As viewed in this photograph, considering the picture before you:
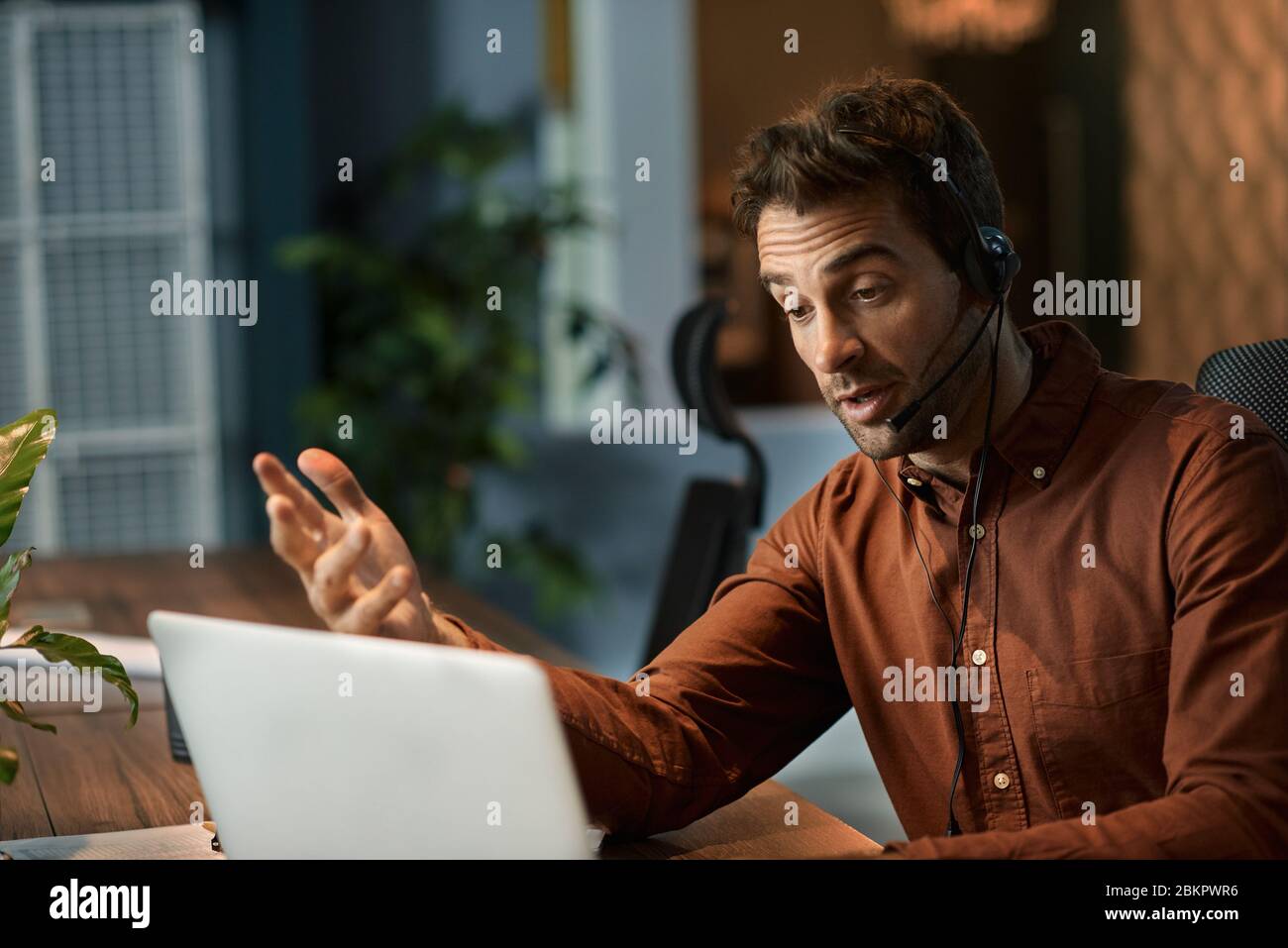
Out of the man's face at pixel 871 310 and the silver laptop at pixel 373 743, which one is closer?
the silver laptop at pixel 373 743

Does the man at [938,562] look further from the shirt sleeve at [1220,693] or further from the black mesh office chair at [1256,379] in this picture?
the black mesh office chair at [1256,379]

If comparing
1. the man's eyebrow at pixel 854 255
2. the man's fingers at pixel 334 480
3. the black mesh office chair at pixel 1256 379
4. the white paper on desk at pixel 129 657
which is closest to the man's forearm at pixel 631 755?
the man's fingers at pixel 334 480

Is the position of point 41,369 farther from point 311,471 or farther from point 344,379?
point 311,471

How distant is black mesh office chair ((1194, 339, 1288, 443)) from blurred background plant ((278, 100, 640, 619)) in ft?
8.81

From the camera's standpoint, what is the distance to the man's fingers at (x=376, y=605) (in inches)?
38.1

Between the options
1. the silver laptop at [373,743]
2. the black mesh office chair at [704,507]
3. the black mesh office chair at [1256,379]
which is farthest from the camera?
the black mesh office chair at [704,507]

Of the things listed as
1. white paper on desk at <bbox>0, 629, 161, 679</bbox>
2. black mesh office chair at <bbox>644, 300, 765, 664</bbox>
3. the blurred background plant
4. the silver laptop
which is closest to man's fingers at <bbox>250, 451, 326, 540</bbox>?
the silver laptop

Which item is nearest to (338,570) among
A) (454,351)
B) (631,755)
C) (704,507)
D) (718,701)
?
(631,755)

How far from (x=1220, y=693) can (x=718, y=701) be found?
0.42m

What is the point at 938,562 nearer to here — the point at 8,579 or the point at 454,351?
the point at 8,579

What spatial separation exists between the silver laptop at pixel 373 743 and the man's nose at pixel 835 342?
46 cm

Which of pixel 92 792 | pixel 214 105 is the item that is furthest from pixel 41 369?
pixel 92 792

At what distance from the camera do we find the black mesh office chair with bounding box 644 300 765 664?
200 centimetres
